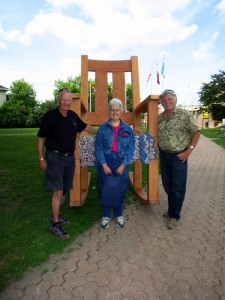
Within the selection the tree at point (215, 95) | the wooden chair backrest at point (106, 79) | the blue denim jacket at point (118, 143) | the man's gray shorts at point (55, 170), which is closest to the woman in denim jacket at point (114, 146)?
the blue denim jacket at point (118, 143)

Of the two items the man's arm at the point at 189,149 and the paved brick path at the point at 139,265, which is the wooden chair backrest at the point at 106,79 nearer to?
the man's arm at the point at 189,149

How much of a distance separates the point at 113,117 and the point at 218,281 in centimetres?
208

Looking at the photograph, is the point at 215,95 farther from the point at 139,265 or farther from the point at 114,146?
the point at 139,265

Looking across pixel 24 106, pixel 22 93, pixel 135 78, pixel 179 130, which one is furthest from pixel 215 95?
pixel 22 93

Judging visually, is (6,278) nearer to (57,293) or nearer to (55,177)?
(57,293)

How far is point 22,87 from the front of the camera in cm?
6406

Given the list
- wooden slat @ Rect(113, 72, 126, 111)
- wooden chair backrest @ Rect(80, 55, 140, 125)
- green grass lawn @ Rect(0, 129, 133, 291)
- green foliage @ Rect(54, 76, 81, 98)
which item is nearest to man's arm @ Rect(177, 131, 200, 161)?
green grass lawn @ Rect(0, 129, 133, 291)

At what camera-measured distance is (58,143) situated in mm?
3264

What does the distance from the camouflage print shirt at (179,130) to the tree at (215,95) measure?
37818mm

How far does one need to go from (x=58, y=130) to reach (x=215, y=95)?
128 feet

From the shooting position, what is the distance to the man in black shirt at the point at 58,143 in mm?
3223

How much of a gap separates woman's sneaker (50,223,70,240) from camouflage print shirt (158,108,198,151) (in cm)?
166

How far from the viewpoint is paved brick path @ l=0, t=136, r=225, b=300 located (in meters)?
2.34

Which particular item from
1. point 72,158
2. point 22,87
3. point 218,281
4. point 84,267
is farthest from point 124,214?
point 22,87
